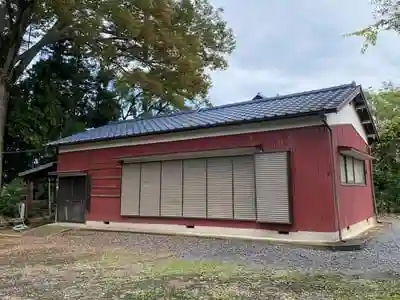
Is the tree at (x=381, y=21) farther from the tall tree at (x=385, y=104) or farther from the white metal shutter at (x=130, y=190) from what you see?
the tall tree at (x=385, y=104)

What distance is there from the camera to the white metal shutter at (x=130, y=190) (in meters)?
11.3

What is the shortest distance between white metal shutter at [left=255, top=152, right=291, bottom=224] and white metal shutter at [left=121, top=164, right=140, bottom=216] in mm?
3992

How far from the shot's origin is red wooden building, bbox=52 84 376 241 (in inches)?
336

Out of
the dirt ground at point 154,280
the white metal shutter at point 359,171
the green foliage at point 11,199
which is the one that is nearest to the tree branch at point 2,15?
the green foliage at point 11,199

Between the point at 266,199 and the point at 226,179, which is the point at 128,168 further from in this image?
the point at 266,199

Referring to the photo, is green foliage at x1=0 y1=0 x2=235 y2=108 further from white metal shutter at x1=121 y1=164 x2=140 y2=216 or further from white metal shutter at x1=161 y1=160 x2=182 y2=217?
white metal shutter at x1=161 y1=160 x2=182 y2=217

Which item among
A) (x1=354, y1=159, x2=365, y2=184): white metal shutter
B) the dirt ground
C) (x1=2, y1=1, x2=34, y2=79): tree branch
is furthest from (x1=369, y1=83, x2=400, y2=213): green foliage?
(x1=2, y1=1, x2=34, y2=79): tree branch

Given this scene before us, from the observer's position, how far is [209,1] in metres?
17.3

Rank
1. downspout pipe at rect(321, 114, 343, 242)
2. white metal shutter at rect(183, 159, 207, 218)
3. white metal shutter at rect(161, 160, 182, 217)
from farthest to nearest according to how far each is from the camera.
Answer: white metal shutter at rect(161, 160, 182, 217) → white metal shutter at rect(183, 159, 207, 218) → downspout pipe at rect(321, 114, 343, 242)

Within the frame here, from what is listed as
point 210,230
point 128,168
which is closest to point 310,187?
point 210,230

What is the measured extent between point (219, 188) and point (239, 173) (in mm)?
680

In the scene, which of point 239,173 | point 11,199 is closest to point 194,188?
point 239,173

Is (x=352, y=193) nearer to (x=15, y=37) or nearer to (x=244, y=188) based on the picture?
(x=244, y=188)

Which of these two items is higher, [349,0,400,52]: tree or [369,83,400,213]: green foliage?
[349,0,400,52]: tree
